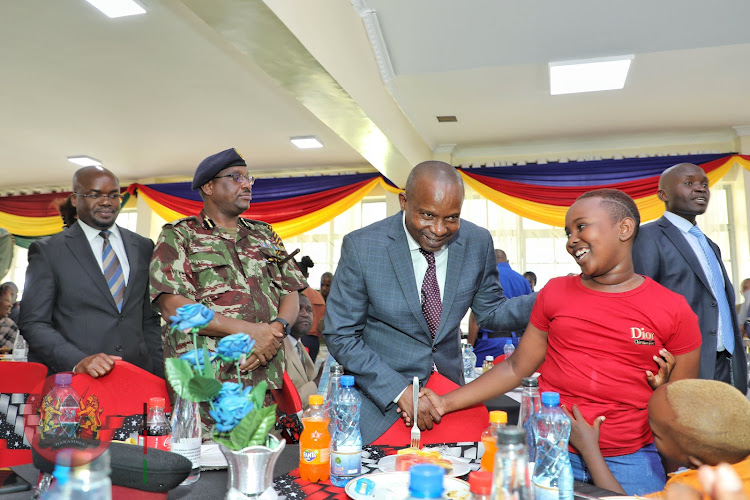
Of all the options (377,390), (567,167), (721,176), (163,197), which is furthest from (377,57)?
(163,197)

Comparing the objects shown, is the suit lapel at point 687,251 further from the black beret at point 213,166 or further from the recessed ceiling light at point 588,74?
the recessed ceiling light at point 588,74

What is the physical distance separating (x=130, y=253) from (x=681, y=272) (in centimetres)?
271

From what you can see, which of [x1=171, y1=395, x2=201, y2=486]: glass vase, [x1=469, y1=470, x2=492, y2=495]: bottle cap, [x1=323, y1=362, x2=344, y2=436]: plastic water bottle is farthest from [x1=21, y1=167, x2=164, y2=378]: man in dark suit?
[x1=469, y1=470, x2=492, y2=495]: bottle cap

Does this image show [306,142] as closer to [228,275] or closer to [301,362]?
[301,362]

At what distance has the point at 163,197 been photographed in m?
9.08

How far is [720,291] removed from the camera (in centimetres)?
305

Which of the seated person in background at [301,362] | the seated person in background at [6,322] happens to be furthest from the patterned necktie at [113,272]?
the seated person in background at [6,322]

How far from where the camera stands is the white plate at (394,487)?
1.18 m

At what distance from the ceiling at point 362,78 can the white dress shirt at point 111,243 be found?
1.42 m

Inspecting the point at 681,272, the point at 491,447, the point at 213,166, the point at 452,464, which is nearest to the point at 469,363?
the point at 681,272

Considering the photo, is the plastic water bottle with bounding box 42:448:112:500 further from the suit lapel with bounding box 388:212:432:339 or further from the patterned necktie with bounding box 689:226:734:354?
the patterned necktie with bounding box 689:226:734:354

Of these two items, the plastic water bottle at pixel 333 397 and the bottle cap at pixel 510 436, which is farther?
the plastic water bottle at pixel 333 397

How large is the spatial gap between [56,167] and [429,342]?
8623 mm

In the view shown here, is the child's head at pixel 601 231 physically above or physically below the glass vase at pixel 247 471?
above
